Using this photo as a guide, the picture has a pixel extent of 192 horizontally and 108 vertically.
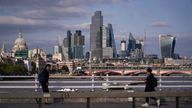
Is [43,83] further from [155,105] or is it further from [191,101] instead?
[191,101]

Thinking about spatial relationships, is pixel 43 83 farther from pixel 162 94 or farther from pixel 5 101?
pixel 162 94

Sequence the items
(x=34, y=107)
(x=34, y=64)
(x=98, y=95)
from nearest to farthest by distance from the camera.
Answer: (x=98, y=95) < (x=34, y=107) < (x=34, y=64)

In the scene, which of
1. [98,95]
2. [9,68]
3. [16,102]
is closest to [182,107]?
[98,95]

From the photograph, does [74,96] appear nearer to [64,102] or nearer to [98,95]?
[98,95]

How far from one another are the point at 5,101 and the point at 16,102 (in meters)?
0.38

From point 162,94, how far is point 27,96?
328 cm

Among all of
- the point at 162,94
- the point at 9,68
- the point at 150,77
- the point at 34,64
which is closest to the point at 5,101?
the point at 150,77

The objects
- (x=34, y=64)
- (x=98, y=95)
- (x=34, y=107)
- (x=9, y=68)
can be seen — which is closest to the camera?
(x=98, y=95)

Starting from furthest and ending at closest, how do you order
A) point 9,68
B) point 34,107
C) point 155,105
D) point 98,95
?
1. point 9,68
2. point 155,105
3. point 34,107
4. point 98,95

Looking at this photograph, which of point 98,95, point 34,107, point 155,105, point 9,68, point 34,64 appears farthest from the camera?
point 34,64

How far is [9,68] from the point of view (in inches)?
5556

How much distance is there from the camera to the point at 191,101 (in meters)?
16.4

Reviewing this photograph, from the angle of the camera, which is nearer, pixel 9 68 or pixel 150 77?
pixel 150 77

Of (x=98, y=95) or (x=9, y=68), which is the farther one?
(x=9, y=68)
